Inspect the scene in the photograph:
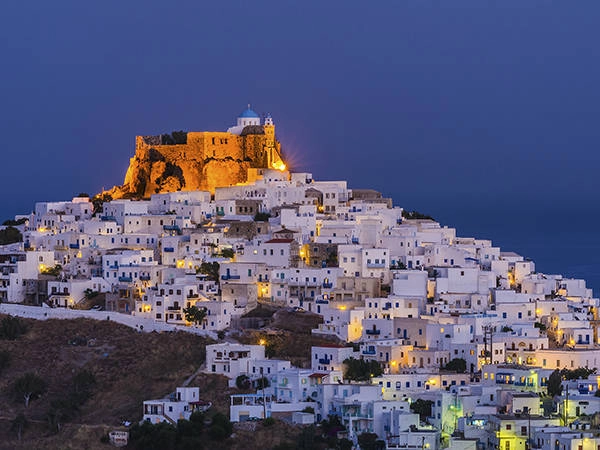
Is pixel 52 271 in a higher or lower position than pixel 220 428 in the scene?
higher

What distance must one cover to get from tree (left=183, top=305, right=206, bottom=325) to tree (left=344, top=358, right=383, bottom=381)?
6.87 metres

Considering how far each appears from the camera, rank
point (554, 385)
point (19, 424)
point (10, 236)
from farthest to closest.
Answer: point (10, 236) < point (19, 424) < point (554, 385)

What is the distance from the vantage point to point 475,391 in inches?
2111

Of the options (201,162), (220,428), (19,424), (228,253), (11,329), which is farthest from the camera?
(201,162)

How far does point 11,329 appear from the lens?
6241cm

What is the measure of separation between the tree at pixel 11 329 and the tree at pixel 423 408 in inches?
631

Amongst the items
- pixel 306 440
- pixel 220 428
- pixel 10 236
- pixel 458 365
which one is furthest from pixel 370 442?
pixel 10 236

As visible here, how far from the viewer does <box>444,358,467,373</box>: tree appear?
56.2m

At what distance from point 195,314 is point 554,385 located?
41.7ft

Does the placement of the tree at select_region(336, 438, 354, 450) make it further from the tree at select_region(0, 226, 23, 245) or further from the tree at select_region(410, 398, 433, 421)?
the tree at select_region(0, 226, 23, 245)

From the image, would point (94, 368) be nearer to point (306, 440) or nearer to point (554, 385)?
point (306, 440)

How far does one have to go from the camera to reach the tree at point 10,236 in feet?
240

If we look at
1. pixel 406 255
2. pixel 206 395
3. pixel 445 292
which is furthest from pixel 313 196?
pixel 206 395

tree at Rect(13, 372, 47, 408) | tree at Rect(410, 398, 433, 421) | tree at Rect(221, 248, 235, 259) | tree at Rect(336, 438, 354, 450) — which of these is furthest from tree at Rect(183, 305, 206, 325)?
tree at Rect(336, 438, 354, 450)
